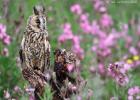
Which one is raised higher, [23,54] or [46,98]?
[23,54]

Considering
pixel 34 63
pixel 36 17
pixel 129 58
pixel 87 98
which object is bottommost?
pixel 129 58

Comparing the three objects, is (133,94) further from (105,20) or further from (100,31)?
(105,20)

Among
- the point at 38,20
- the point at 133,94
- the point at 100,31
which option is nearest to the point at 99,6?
the point at 100,31

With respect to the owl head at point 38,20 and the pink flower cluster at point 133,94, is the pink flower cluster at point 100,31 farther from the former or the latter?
the owl head at point 38,20

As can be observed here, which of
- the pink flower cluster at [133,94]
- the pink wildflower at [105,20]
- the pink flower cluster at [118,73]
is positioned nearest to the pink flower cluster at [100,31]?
the pink wildflower at [105,20]

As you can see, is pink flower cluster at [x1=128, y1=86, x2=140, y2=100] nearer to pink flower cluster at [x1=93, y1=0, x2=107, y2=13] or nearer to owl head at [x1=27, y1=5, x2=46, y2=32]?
owl head at [x1=27, y1=5, x2=46, y2=32]

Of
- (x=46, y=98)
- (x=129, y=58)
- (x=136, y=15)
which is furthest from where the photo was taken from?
(x=136, y=15)

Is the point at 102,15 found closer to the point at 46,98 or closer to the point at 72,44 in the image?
the point at 72,44

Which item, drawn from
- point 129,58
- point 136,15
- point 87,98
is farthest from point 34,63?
point 136,15
